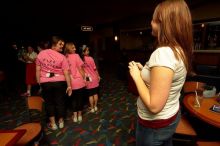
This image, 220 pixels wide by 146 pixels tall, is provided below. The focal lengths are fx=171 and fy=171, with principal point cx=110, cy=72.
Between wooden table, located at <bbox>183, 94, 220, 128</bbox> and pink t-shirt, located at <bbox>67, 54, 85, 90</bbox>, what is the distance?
71.1 inches

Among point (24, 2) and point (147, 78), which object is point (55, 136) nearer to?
point (147, 78)

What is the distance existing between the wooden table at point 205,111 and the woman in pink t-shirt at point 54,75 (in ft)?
6.00

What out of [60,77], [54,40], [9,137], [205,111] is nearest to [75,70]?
[60,77]

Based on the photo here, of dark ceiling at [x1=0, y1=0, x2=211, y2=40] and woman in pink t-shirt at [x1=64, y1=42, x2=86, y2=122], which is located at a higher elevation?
dark ceiling at [x1=0, y1=0, x2=211, y2=40]

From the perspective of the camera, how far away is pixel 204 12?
690cm

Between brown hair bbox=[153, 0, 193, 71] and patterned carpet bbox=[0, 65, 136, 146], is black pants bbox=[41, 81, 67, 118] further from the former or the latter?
brown hair bbox=[153, 0, 193, 71]

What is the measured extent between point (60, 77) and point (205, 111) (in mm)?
2053

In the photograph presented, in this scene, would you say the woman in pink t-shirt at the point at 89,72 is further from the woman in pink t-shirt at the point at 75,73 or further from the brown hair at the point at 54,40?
the brown hair at the point at 54,40

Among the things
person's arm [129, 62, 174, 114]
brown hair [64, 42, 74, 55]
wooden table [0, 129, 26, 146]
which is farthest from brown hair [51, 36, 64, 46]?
person's arm [129, 62, 174, 114]

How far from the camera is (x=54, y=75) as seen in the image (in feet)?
8.82

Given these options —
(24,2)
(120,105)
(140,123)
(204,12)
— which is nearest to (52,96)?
(120,105)

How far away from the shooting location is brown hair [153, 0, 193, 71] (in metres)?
0.87

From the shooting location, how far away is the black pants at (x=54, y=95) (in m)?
2.70

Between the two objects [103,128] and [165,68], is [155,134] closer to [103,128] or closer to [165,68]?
[165,68]
